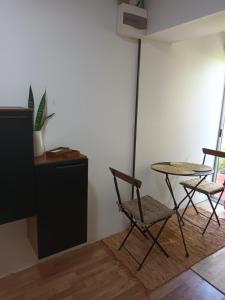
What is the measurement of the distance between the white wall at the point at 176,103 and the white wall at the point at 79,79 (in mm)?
215

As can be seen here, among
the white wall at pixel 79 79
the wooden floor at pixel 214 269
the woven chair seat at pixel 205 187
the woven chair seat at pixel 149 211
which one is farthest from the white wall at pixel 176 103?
the wooden floor at pixel 214 269

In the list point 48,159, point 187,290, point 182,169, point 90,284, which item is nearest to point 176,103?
point 182,169

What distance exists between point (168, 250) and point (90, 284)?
0.85 metres

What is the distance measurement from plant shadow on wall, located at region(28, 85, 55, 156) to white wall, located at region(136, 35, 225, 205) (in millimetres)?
1046

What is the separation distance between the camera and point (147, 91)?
98.0 inches

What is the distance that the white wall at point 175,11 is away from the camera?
171cm

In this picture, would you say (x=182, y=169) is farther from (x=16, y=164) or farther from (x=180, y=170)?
(x=16, y=164)

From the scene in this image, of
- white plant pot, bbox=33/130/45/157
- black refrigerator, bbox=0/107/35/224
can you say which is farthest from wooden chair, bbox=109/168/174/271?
black refrigerator, bbox=0/107/35/224

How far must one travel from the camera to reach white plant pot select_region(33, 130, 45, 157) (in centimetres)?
173

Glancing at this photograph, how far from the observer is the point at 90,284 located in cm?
188

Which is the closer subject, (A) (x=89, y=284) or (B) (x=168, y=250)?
(A) (x=89, y=284)

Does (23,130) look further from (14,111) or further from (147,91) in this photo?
(147,91)

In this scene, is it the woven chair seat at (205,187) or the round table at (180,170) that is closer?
the round table at (180,170)

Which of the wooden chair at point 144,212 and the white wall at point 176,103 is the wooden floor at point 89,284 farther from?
the white wall at point 176,103
